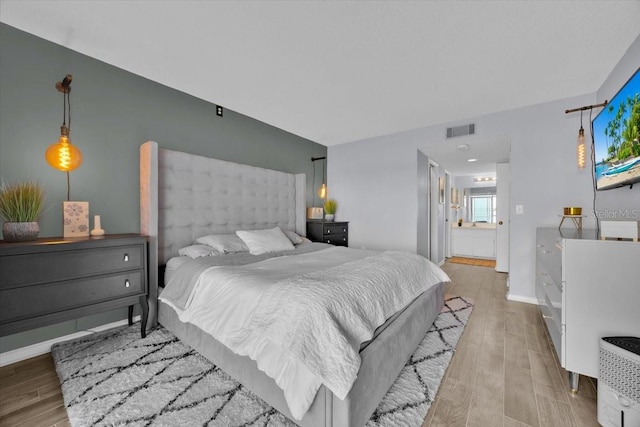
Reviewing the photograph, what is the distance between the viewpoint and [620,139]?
76.0 inches

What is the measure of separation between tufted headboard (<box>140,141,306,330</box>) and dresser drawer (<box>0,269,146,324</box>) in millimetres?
263

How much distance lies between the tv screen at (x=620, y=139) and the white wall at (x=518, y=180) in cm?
19

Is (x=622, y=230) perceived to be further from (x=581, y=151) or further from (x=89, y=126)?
(x=89, y=126)

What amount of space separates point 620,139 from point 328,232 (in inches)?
124

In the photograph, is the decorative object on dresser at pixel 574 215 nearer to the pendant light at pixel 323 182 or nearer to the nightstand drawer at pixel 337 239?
the nightstand drawer at pixel 337 239

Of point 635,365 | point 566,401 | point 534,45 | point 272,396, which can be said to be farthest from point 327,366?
point 534,45

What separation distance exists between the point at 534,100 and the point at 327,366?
3738 millimetres

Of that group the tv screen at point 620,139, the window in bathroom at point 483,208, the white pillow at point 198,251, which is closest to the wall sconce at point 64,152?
the white pillow at point 198,251

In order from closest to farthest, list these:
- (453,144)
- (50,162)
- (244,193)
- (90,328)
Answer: (50,162)
(90,328)
(244,193)
(453,144)

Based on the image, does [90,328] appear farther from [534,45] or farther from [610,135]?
[610,135]

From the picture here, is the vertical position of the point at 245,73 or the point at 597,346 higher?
the point at 245,73

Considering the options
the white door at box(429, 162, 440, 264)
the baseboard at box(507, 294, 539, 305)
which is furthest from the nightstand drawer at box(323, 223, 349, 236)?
the baseboard at box(507, 294, 539, 305)

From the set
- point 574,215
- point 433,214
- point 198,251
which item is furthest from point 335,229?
point 574,215

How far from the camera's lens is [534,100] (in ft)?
10.00
